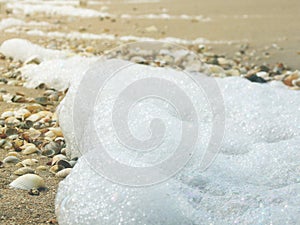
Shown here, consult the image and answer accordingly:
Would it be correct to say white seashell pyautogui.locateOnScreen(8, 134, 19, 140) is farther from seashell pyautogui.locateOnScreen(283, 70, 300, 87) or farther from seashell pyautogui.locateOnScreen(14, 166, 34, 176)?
seashell pyautogui.locateOnScreen(283, 70, 300, 87)

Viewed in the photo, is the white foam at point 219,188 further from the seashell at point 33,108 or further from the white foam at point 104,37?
the white foam at point 104,37

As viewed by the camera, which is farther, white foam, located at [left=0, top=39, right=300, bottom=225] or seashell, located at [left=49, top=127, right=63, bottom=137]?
seashell, located at [left=49, top=127, right=63, bottom=137]

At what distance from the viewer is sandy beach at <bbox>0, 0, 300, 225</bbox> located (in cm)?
488

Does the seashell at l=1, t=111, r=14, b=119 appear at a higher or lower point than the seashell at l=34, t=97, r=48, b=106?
higher

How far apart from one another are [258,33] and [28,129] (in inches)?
143

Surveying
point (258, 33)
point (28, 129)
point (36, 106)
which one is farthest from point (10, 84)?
point (258, 33)

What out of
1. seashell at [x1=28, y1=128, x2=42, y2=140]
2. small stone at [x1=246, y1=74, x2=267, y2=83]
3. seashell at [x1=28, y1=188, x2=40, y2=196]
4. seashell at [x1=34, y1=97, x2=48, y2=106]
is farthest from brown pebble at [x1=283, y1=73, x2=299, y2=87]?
seashell at [x1=28, y1=188, x2=40, y2=196]

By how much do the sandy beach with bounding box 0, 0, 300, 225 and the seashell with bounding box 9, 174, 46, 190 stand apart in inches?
15.5

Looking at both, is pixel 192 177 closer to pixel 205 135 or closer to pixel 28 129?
pixel 205 135

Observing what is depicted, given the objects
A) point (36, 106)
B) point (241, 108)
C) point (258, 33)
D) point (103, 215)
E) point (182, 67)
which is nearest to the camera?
point (103, 215)

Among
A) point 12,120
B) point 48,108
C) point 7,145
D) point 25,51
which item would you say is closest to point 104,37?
point 25,51

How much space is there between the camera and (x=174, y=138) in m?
2.57

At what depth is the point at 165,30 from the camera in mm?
6566

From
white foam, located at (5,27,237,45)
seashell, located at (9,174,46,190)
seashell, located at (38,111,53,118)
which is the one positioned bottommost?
white foam, located at (5,27,237,45)
